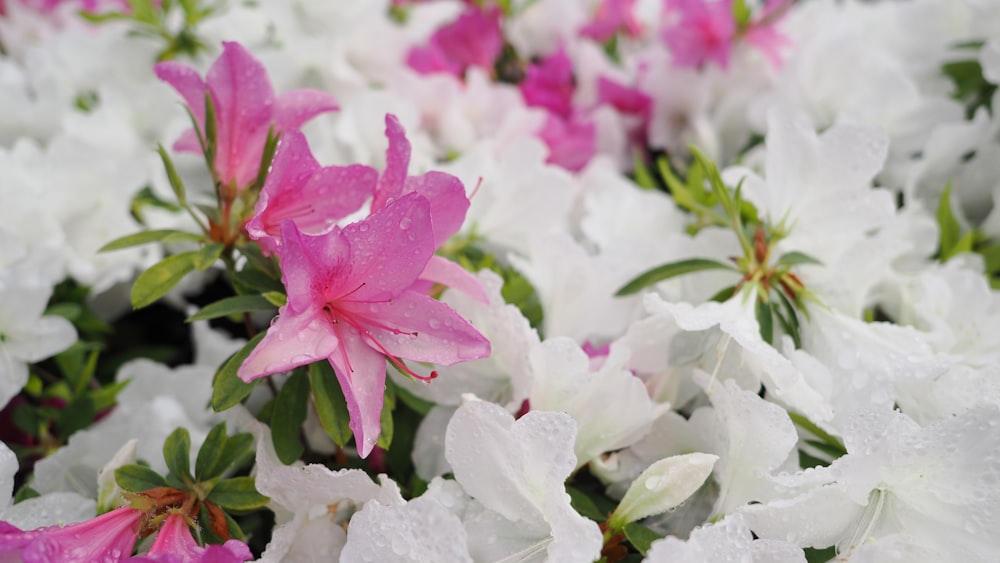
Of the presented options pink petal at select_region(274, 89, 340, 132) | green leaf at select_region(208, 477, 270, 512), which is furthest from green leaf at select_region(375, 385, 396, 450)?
pink petal at select_region(274, 89, 340, 132)

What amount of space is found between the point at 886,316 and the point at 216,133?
25.2 inches

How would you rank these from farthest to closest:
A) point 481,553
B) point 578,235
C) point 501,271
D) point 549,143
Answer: point 549,143, point 578,235, point 501,271, point 481,553

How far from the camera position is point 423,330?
559 mm

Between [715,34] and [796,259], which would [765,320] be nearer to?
[796,259]

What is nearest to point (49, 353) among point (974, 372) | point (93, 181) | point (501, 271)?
point (93, 181)

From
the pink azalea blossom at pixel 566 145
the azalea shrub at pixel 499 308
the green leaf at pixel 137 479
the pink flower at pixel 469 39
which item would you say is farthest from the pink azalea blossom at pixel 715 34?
the green leaf at pixel 137 479

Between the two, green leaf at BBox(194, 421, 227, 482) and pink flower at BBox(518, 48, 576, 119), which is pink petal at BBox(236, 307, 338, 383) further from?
pink flower at BBox(518, 48, 576, 119)

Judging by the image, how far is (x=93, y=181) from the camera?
95cm

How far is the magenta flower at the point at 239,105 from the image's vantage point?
635 mm

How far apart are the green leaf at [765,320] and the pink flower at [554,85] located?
0.67 metres

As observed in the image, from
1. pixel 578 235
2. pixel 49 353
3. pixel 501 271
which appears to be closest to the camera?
pixel 49 353

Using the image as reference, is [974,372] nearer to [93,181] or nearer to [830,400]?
[830,400]

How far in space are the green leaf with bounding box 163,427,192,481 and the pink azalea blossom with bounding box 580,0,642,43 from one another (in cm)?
100

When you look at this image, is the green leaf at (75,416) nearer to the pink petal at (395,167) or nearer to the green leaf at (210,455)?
the green leaf at (210,455)
